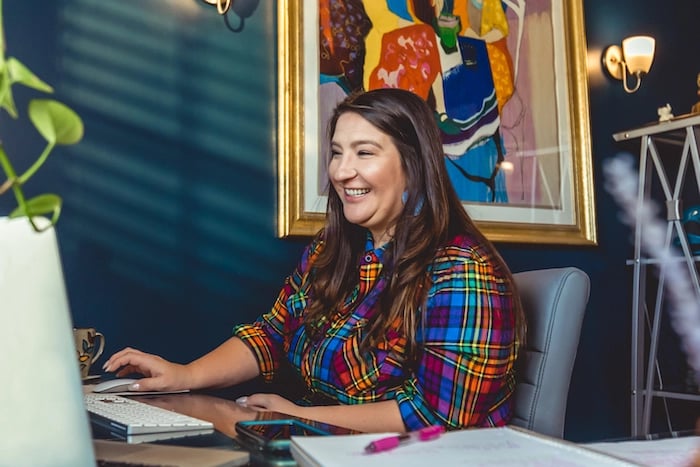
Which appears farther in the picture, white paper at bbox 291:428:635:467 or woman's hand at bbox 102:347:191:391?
woman's hand at bbox 102:347:191:391

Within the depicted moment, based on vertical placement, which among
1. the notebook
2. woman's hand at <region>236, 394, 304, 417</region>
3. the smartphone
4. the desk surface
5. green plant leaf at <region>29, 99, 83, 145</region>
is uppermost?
green plant leaf at <region>29, 99, 83, 145</region>

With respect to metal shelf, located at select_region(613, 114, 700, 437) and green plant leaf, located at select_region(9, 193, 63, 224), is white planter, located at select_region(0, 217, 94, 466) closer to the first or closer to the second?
green plant leaf, located at select_region(9, 193, 63, 224)

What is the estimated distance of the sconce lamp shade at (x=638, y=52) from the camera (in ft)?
8.75

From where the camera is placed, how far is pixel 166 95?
1.98 meters

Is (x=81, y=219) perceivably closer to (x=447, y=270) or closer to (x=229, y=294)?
(x=229, y=294)

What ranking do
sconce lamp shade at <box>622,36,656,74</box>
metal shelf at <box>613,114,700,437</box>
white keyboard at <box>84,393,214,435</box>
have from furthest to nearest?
sconce lamp shade at <box>622,36,656,74</box> → metal shelf at <box>613,114,700,437</box> → white keyboard at <box>84,393,214,435</box>

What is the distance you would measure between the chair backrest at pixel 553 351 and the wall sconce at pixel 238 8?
1.21m

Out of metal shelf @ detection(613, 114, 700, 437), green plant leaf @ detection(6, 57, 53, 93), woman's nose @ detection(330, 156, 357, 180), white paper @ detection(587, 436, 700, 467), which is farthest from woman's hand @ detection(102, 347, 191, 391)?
metal shelf @ detection(613, 114, 700, 437)

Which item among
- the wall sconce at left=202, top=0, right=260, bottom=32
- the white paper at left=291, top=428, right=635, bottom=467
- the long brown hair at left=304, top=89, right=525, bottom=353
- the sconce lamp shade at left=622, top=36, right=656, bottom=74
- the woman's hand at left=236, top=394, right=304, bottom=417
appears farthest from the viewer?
the sconce lamp shade at left=622, top=36, right=656, bottom=74

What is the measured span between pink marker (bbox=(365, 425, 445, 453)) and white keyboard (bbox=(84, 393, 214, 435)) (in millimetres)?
318

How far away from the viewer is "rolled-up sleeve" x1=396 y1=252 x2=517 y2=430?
1.25 metres

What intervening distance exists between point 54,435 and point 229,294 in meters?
1.53

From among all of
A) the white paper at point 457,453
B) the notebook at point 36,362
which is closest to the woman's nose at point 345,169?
the white paper at point 457,453

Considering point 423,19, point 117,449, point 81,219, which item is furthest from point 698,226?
point 117,449
